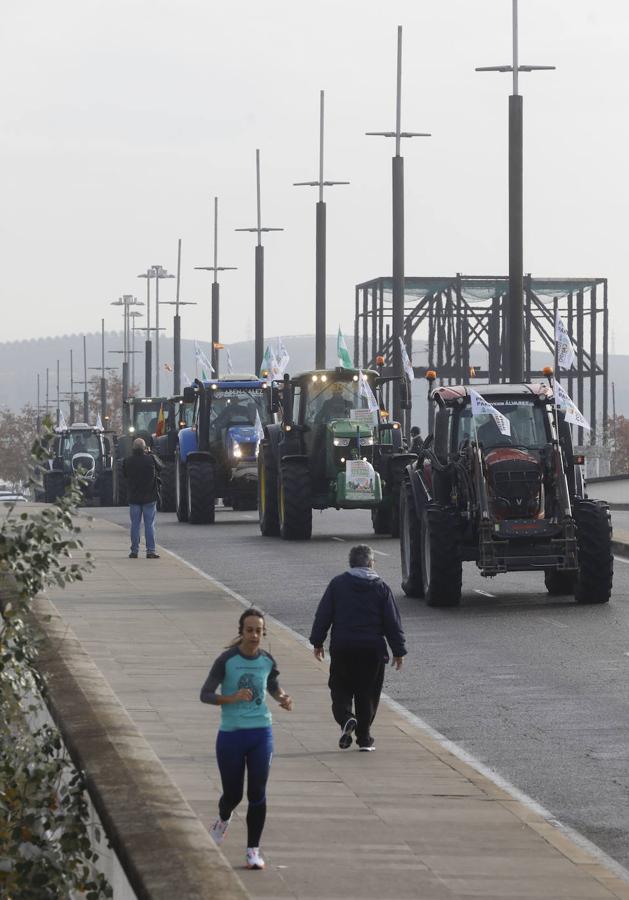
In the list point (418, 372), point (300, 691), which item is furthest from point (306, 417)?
point (418, 372)

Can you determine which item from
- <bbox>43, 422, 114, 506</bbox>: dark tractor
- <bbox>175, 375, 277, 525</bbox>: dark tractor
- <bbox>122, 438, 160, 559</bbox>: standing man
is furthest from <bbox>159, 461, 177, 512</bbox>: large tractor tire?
<bbox>122, 438, 160, 559</bbox>: standing man

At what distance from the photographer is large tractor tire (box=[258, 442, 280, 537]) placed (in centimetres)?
3662

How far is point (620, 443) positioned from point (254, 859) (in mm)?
126339

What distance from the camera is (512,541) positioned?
2403 cm

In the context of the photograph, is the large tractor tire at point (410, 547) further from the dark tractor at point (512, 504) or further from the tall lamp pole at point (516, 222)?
the tall lamp pole at point (516, 222)

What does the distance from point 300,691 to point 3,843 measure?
7.15m

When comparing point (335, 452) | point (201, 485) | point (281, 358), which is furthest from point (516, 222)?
point (281, 358)

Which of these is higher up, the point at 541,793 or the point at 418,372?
the point at 418,372

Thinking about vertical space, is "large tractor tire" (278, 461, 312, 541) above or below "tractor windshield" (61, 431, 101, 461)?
below

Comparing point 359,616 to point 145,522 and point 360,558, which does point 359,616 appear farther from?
point 145,522

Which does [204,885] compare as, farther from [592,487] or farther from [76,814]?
[592,487]

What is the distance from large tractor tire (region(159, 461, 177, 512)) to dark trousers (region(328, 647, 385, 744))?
109ft

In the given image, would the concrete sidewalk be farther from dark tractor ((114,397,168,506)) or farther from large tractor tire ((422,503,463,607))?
dark tractor ((114,397,168,506))

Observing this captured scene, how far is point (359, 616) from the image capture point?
14.2 metres
